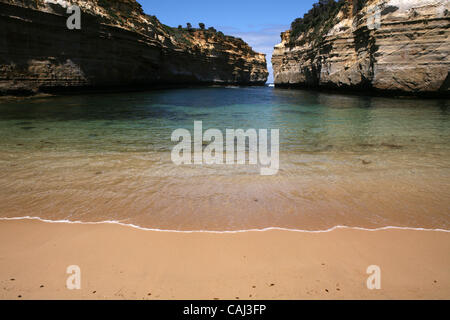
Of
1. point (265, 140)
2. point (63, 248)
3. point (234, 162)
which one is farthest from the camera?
point (265, 140)

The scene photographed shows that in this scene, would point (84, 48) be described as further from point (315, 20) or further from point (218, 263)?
point (315, 20)

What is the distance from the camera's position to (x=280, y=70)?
153 feet

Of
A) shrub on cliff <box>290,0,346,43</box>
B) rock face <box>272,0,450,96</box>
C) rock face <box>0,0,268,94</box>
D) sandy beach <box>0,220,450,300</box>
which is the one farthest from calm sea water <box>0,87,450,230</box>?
shrub on cliff <box>290,0,346,43</box>

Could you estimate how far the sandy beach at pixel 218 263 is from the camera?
1.98 meters

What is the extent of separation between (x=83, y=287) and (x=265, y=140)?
5.60 metres

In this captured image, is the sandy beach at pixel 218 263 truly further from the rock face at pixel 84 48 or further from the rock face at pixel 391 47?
the rock face at pixel 391 47

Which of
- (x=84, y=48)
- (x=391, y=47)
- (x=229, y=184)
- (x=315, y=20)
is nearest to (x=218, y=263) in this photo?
(x=229, y=184)

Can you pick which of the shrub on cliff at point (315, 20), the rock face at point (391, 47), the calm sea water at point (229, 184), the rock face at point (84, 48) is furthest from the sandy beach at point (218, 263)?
the shrub on cliff at point (315, 20)

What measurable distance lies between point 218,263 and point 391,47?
22069 mm

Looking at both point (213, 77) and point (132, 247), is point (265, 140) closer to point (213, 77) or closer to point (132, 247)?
point (132, 247)

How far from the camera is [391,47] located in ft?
62.2

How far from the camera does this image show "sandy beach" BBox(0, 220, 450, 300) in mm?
1979
